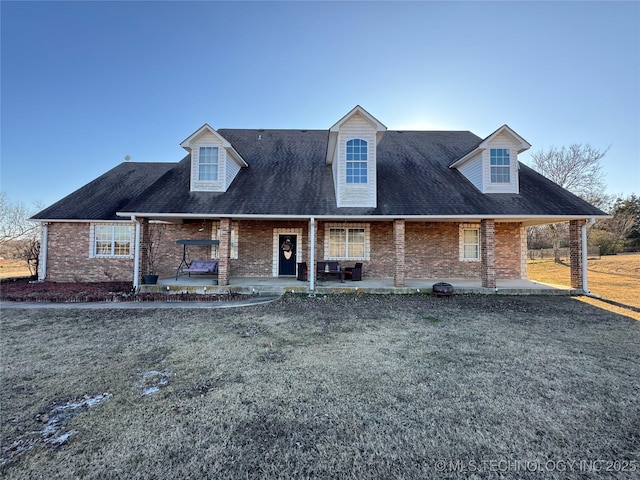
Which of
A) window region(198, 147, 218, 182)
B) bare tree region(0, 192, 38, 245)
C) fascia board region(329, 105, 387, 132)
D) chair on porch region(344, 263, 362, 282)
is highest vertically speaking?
fascia board region(329, 105, 387, 132)

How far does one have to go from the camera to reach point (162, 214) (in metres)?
10.2

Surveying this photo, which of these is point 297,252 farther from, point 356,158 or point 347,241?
point 356,158

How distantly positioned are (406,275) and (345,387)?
10169 millimetres

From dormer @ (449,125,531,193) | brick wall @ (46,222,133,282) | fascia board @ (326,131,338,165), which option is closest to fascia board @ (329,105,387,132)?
fascia board @ (326,131,338,165)

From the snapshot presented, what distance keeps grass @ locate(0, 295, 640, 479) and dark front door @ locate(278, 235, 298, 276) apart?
20.8ft

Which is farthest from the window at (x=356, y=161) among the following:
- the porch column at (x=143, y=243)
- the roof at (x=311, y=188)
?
the porch column at (x=143, y=243)

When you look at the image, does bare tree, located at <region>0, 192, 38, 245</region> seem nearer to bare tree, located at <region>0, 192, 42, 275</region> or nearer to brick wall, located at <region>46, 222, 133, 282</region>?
bare tree, located at <region>0, 192, 42, 275</region>

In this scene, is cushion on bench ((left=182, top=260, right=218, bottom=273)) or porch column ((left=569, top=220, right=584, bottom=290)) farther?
cushion on bench ((left=182, top=260, right=218, bottom=273))

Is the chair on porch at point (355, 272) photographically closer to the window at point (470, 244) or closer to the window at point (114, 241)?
the window at point (470, 244)

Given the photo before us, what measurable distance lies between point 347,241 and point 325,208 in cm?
292

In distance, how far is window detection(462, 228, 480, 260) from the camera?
1318cm

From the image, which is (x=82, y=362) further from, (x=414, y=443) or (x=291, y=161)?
(x=291, y=161)

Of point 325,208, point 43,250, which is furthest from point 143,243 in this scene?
point 325,208

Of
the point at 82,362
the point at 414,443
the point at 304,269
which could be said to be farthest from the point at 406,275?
the point at 82,362
